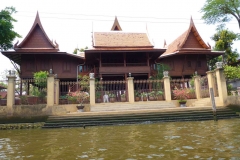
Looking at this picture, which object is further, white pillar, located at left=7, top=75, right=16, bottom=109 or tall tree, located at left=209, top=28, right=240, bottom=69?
tall tree, located at left=209, top=28, right=240, bottom=69

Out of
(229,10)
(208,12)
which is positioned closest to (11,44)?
(208,12)

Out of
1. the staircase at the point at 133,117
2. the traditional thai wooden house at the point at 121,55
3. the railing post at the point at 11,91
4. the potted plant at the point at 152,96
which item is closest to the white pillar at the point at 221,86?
the staircase at the point at 133,117

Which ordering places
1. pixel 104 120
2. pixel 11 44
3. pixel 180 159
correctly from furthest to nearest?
1. pixel 11 44
2. pixel 104 120
3. pixel 180 159

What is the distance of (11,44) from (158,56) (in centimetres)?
1342

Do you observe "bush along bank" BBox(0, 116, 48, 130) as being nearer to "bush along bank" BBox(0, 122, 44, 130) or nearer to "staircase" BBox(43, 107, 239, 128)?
"bush along bank" BBox(0, 122, 44, 130)

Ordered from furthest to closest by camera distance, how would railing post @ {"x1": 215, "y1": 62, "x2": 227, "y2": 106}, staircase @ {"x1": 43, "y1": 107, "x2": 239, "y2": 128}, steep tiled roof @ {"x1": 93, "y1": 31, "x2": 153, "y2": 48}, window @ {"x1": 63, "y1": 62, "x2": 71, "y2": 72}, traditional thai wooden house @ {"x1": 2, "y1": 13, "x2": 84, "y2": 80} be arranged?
window @ {"x1": 63, "y1": 62, "x2": 71, "y2": 72}, steep tiled roof @ {"x1": 93, "y1": 31, "x2": 153, "y2": 48}, traditional thai wooden house @ {"x1": 2, "y1": 13, "x2": 84, "y2": 80}, railing post @ {"x1": 215, "y1": 62, "x2": 227, "y2": 106}, staircase @ {"x1": 43, "y1": 107, "x2": 239, "y2": 128}

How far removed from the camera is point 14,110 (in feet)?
31.7

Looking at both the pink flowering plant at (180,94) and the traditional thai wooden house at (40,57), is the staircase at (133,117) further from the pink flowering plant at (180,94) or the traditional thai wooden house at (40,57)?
the traditional thai wooden house at (40,57)

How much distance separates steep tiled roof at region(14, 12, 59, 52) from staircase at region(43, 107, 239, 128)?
34.5 ft

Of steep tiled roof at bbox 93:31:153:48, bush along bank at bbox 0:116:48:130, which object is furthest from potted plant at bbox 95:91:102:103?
steep tiled roof at bbox 93:31:153:48

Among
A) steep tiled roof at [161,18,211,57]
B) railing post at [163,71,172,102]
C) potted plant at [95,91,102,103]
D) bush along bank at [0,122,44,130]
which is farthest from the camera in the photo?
steep tiled roof at [161,18,211,57]

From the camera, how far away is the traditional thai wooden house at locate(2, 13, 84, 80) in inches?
699

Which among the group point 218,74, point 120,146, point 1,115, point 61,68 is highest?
point 61,68

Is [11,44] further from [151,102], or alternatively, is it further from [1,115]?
[151,102]
